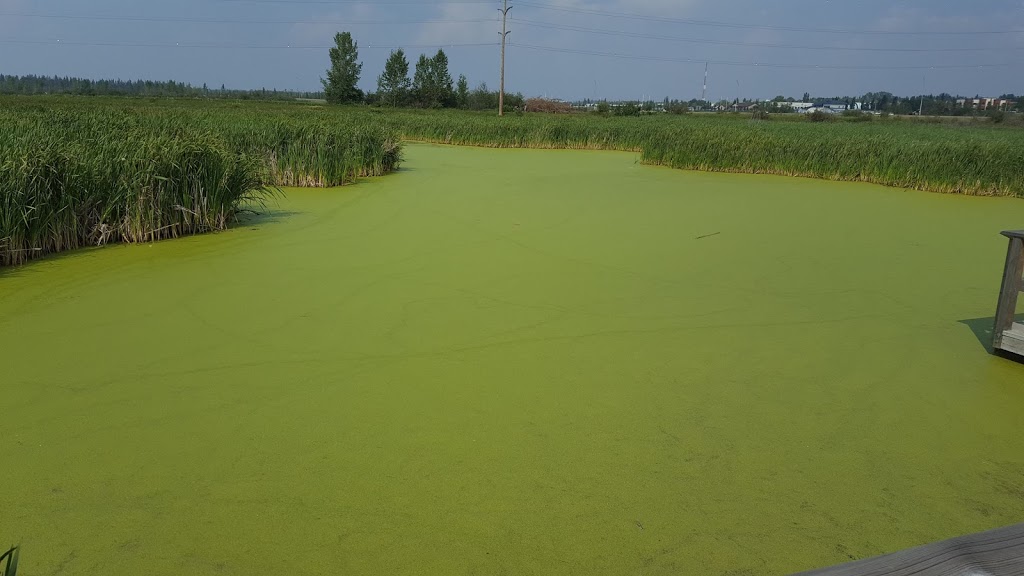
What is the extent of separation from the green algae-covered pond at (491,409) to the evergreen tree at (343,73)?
40.9 meters

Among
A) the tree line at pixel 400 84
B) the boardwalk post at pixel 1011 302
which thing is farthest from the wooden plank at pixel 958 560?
the tree line at pixel 400 84

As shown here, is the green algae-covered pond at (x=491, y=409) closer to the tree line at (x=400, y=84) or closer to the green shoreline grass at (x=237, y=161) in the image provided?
the green shoreline grass at (x=237, y=161)

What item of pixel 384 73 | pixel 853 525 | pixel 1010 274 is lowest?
pixel 853 525

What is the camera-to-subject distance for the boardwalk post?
2.75 meters

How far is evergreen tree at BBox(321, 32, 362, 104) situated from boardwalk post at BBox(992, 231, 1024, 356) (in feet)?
140

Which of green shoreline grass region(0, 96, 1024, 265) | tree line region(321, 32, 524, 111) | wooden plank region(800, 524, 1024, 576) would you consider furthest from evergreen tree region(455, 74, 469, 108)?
wooden plank region(800, 524, 1024, 576)

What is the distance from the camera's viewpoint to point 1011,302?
2809mm

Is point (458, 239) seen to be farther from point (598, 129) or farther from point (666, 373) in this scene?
point (598, 129)

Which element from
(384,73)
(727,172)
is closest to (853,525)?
(727,172)

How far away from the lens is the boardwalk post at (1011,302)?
9.03 ft

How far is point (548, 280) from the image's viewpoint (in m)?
3.77

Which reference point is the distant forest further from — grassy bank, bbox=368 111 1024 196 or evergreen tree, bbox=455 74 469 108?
grassy bank, bbox=368 111 1024 196

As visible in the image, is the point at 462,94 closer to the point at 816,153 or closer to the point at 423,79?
the point at 423,79

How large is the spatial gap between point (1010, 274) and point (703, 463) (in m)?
1.67
